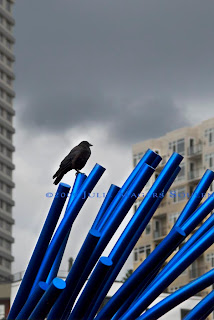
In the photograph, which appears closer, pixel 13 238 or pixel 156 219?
pixel 156 219

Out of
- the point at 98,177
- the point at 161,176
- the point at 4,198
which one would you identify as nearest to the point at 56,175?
the point at 98,177

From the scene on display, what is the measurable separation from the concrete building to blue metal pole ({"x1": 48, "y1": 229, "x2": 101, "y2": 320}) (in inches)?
4308

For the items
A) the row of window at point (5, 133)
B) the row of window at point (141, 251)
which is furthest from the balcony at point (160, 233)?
the row of window at point (5, 133)

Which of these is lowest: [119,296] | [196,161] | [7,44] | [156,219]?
[119,296]

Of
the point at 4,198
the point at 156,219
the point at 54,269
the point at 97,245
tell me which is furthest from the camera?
the point at 4,198

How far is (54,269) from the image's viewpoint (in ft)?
61.0

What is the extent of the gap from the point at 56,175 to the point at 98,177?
1.17m

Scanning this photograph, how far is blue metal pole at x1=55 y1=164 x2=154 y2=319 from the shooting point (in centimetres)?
1708

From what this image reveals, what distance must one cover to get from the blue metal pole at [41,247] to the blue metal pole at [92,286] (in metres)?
1.37

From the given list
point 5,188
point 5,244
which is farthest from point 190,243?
point 5,188

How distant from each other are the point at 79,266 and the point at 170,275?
2.07 meters

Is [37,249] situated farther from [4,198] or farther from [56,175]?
[4,198]

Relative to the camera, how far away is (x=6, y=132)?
134125 mm

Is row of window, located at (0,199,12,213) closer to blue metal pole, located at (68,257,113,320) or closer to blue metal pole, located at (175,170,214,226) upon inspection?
blue metal pole, located at (175,170,214,226)
